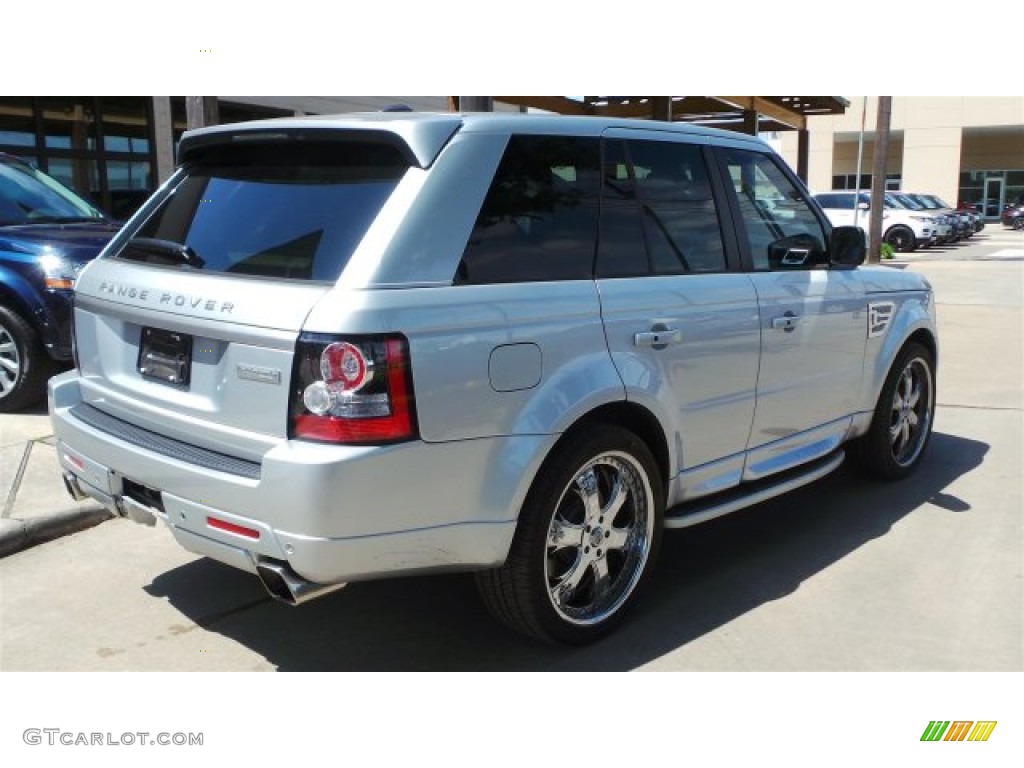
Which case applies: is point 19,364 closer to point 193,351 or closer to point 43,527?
point 43,527

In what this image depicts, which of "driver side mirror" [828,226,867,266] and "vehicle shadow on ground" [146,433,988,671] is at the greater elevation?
"driver side mirror" [828,226,867,266]

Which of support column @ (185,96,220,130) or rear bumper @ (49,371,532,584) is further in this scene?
support column @ (185,96,220,130)

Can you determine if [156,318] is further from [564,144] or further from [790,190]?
[790,190]

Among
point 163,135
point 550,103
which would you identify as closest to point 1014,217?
point 550,103

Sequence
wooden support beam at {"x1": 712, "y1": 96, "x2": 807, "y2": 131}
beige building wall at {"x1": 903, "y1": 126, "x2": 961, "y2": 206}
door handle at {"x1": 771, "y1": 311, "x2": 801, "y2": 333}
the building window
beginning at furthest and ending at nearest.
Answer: the building window
beige building wall at {"x1": 903, "y1": 126, "x2": 961, "y2": 206}
wooden support beam at {"x1": 712, "y1": 96, "x2": 807, "y2": 131}
door handle at {"x1": 771, "y1": 311, "x2": 801, "y2": 333}

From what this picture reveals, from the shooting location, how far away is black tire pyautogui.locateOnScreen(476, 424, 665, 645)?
3355 millimetres

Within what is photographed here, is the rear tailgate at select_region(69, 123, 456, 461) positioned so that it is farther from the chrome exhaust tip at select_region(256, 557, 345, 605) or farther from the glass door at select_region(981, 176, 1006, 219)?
the glass door at select_region(981, 176, 1006, 219)

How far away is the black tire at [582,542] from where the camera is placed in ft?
11.0

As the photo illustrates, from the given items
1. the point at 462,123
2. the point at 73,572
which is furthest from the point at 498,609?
the point at 73,572

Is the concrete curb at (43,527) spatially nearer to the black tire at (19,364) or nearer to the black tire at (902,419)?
the black tire at (19,364)

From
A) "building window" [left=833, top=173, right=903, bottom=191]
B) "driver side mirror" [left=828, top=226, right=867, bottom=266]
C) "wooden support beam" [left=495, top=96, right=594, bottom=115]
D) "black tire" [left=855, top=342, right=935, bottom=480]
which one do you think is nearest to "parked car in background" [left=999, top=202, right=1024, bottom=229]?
"building window" [left=833, top=173, right=903, bottom=191]

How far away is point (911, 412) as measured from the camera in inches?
228
